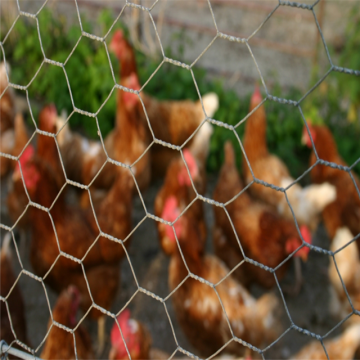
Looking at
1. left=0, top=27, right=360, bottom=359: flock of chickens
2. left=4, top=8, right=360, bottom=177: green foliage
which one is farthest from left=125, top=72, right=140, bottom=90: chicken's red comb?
left=4, top=8, right=360, bottom=177: green foliage

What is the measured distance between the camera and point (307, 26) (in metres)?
4.17

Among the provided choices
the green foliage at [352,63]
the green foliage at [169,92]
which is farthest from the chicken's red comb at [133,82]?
the green foliage at [352,63]

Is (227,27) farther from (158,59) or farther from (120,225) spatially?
(120,225)

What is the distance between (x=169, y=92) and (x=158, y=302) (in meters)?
1.45

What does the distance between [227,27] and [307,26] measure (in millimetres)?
720

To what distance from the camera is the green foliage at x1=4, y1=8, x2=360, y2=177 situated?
2.76m

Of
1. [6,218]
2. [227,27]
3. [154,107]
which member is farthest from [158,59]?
[6,218]

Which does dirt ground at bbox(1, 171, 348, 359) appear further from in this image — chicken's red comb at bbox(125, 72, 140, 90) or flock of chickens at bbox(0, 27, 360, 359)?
chicken's red comb at bbox(125, 72, 140, 90)

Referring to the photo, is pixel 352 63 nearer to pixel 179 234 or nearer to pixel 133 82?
pixel 133 82

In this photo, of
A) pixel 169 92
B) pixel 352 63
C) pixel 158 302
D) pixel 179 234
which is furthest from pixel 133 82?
pixel 352 63

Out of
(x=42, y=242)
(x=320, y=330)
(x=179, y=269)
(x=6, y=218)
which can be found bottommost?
(x=320, y=330)

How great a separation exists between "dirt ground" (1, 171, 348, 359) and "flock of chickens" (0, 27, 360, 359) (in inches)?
4.3

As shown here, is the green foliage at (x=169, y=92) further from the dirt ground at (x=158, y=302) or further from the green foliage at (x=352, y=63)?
the dirt ground at (x=158, y=302)

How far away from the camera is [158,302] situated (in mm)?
2164
